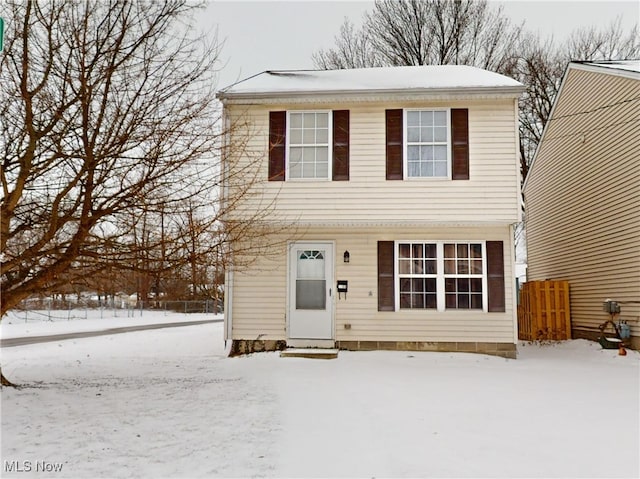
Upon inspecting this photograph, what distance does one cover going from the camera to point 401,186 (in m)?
10.3

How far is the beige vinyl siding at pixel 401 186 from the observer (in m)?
10.2

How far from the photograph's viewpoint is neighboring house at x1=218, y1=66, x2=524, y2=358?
404 inches

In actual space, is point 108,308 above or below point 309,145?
below

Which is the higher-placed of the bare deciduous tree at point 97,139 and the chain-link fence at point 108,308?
the bare deciduous tree at point 97,139

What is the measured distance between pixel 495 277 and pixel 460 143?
108 inches

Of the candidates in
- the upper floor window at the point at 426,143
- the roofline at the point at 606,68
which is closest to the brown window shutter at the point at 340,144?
the upper floor window at the point at 426,143

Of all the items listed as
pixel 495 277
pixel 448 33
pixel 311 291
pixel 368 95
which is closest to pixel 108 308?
pixel 311 291

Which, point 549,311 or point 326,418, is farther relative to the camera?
point 549,311

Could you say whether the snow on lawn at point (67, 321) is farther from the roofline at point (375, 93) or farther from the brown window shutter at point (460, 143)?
the brown window shutter at point (460, 143)

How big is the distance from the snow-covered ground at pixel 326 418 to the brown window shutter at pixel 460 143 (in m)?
3.60

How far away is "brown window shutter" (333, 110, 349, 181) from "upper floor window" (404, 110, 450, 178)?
118cm

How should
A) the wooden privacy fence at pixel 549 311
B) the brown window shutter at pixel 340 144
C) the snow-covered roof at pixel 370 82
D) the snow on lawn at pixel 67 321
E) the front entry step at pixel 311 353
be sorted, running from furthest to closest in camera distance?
1. the snow on lawn at pixel 67 321
2. the wooden privacy fence at pixel 549 311
3. the brown window shutter at pixel 340 144
4. the snow-covered roof at pixel 370 82
5. the front entry step at pixel 311 353

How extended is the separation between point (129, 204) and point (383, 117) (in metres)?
5.68

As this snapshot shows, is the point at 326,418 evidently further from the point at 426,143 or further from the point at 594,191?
the point at 594,191
